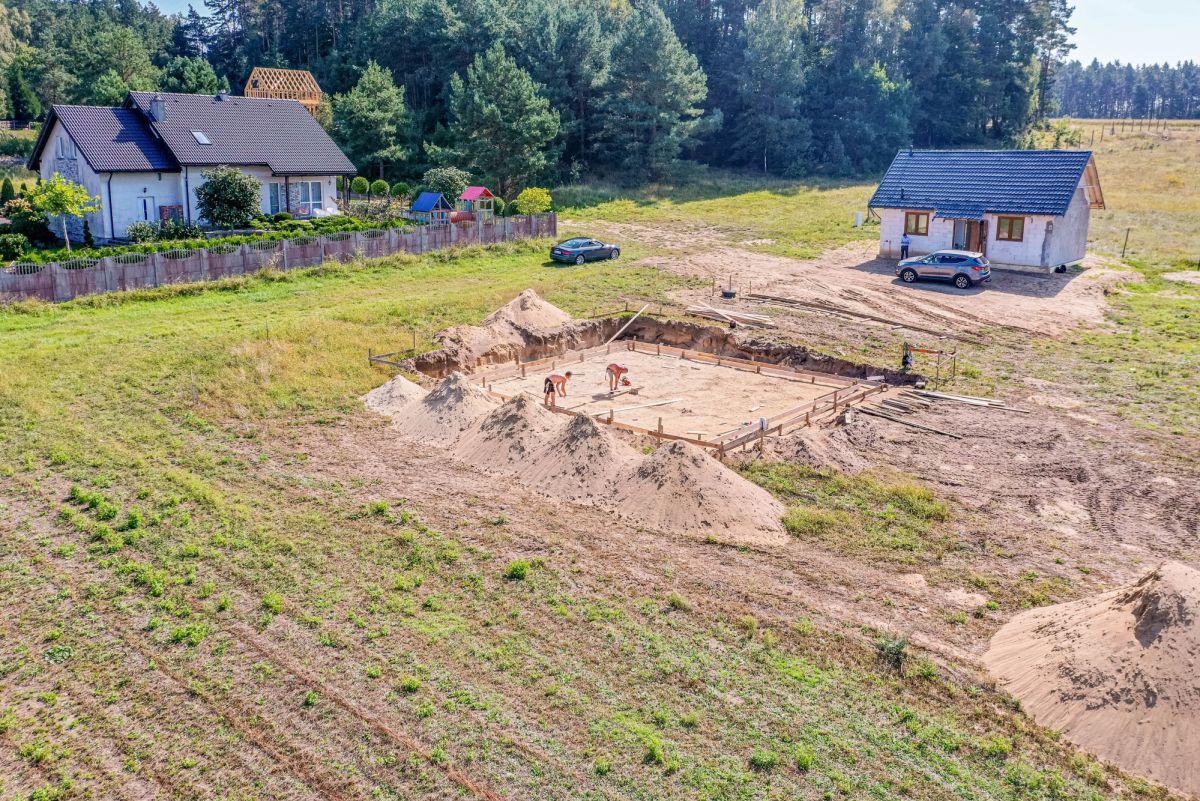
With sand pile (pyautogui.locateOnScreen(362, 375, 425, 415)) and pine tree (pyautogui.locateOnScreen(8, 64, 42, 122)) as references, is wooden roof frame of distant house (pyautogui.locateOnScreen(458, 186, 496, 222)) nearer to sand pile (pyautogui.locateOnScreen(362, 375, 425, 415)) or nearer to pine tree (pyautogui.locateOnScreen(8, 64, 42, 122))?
sand pile (pyautogui.locateOnScreen(362, 375, 425, 415))

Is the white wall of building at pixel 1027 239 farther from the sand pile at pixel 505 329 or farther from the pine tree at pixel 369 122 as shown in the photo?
the pine tree at pixel 369 122

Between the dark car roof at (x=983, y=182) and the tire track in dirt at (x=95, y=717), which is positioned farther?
the dark car roof at (x=983, y=182)

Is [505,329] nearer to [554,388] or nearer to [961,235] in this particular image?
[554,388]

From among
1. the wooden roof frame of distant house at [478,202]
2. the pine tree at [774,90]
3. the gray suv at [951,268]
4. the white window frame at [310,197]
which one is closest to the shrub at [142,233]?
the white window frame at [310,197]

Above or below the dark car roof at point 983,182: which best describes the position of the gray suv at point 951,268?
below

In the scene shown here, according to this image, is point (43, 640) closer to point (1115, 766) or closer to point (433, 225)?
point (1115, 766)

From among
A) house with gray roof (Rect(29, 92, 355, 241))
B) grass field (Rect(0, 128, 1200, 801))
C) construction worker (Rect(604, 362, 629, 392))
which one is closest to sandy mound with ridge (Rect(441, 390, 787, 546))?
grass field (Rect(0, 128, 1200, 801))
